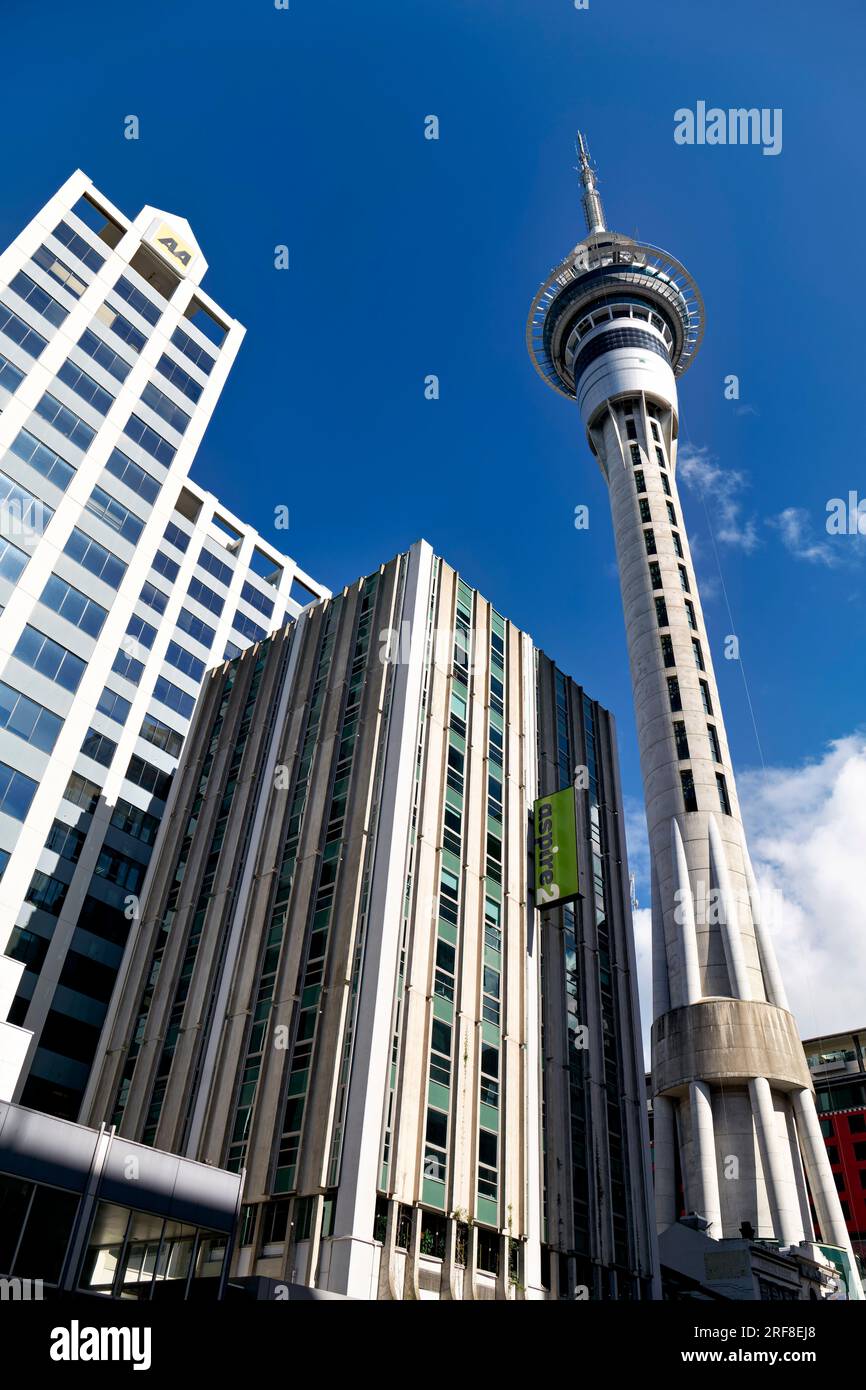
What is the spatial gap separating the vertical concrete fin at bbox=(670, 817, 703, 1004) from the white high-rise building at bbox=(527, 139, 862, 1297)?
10 cm

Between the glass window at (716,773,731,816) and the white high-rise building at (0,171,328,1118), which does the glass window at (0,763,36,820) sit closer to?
the white high-rise building at (0,171,328,1118)

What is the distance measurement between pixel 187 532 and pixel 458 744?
3279cm

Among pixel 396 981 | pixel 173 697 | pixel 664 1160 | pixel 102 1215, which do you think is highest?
pixel 173 697

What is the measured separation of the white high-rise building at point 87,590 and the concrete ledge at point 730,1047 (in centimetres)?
3368

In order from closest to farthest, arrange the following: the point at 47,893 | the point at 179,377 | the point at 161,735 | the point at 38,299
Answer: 1. the point at 47,893
2. the point at 38,299
3. the point at 161,735
4. the point at 179,377

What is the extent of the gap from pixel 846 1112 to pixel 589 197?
10938 centimetres

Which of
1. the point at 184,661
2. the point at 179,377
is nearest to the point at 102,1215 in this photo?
the point at 184,661

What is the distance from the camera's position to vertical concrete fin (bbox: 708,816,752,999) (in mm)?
58562

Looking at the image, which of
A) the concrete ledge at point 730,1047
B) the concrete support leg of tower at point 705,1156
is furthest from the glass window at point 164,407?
the concrete support leg of tower at point 705,1156

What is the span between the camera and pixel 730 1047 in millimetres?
55688

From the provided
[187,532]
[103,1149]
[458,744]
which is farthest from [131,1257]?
[187,532]

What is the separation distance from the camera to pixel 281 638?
55.5 m

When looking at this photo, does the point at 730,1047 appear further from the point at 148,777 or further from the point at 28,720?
the point at 28,720

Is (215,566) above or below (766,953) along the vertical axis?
above
